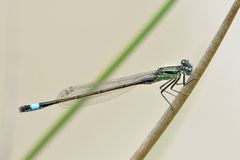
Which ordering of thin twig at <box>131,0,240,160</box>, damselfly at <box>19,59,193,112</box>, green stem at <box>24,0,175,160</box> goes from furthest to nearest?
damselfly at <box>19,59,193,112</box>
thin twig at <box>131,0,240,160</box>
green stem at <box>24,0,175,160</box>

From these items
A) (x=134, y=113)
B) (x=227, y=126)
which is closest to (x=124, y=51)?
(x=227, y=126)

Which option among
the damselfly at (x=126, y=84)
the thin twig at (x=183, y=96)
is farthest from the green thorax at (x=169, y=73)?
the thin twig at (x=183, y=96)

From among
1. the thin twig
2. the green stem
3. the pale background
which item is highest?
the green stem

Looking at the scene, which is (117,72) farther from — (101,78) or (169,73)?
(101,78)

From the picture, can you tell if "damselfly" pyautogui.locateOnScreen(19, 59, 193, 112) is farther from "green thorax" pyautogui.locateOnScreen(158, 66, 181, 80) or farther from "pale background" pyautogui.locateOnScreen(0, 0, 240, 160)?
"pale background" pyautogui.locateOnScreen(0, 0, 240, 160)

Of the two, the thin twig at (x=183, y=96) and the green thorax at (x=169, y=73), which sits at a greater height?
the thin twig at (x=183, y=96)

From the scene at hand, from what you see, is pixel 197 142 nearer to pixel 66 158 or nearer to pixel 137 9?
pixel 66 158

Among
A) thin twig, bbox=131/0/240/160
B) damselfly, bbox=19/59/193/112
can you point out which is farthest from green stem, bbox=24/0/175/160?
damselfly, bbox=19/59/193/112

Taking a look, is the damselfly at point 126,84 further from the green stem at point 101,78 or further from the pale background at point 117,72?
the green stem at point 101,78

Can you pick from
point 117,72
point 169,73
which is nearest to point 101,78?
point 169,73
